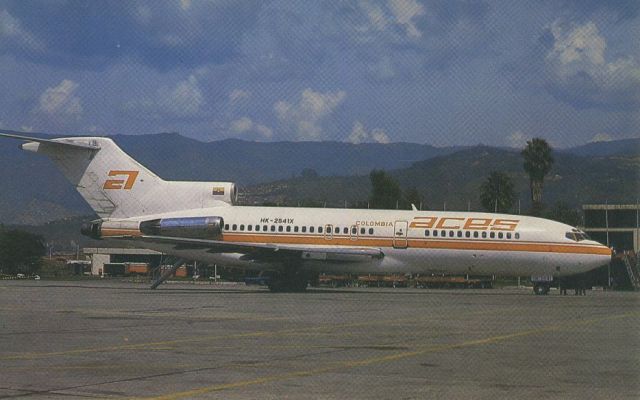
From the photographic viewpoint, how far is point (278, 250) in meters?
43.2

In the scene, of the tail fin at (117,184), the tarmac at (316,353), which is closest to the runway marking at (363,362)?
the tarmac at (316,353)

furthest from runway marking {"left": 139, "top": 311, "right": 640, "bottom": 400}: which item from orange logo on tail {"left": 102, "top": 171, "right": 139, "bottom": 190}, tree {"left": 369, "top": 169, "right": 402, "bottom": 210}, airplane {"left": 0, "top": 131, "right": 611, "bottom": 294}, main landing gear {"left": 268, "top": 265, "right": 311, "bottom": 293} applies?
tree {"left": 369, "top": 169, "right": 402, "bottom": 210}

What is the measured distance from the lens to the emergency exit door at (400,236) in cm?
4344

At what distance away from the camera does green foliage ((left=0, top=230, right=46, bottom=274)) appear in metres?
101

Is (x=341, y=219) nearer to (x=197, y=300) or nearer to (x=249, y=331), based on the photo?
(x=197, y=300)

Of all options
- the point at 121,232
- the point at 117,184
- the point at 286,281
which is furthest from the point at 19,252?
the point at 286,281

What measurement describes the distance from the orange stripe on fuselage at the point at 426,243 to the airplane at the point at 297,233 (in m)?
0.04

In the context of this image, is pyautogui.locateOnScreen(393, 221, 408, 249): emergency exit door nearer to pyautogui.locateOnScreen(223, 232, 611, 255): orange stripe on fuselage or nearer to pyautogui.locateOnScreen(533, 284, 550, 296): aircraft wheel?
pyautogui.locateOnScreen(223, 232, 611, 255): orange stripe on fuselage

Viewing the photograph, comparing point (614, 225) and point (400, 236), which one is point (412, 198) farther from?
point (400, 236)

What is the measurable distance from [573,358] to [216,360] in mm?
5693

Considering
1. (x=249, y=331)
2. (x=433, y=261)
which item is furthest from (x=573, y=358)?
(x=433, y=261)

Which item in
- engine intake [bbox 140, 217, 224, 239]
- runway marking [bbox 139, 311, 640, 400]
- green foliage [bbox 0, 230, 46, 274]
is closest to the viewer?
runway marking [bbox 139, 311, 640, 400]

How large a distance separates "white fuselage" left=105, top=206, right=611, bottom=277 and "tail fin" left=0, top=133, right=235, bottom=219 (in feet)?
7.09

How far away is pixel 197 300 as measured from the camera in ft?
113
